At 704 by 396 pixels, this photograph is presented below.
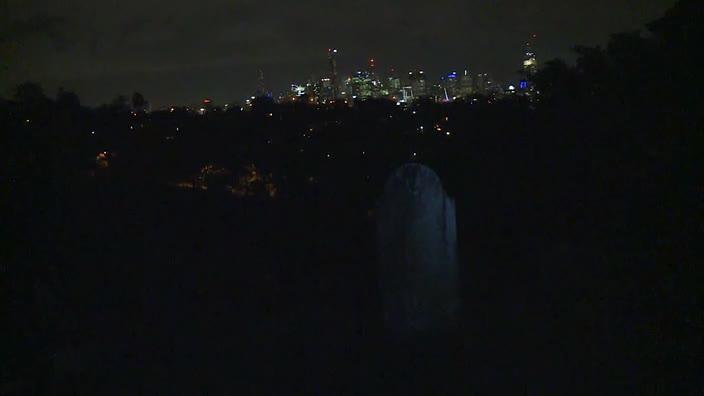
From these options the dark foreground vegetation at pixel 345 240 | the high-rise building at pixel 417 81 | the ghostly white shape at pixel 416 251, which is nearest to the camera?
the dark foreground vegetation at pixel 345 240

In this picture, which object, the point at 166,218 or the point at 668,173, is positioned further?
the point at 166,218

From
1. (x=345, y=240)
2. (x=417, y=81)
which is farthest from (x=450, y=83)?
(x=345, y=240)

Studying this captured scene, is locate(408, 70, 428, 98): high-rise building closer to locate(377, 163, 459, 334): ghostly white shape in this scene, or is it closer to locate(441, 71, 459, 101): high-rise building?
locate(441, 71, 459, 101): high-rise building

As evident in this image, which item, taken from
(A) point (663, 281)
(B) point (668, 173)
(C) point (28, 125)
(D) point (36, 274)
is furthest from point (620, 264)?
(C) point (28, 125)

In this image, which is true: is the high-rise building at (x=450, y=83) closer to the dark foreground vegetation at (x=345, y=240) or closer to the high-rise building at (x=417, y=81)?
the high-rise building at (x=417, y=81)

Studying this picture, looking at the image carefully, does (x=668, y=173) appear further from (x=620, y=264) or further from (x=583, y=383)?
(x=583, y=383)

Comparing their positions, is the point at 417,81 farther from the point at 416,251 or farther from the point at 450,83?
the point at 416,251

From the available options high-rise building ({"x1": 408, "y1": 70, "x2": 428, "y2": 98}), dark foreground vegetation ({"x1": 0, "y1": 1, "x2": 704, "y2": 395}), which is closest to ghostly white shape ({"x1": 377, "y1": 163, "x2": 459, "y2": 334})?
dark foreground vegetation ({"x1": 0, "y1": 1, "x2": 704, "y2": 395})

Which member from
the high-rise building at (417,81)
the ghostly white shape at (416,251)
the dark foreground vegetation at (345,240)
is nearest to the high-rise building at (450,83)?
the high-rise building at (417,81)
